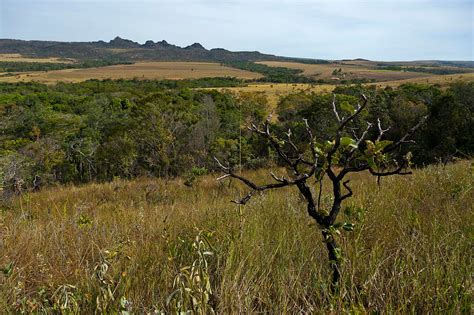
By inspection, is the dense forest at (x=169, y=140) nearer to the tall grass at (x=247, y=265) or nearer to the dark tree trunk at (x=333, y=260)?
the tall grass at (x=247, y=265)

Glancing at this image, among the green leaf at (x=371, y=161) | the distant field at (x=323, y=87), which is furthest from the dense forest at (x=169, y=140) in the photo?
the distant field at (x=323, y=87)

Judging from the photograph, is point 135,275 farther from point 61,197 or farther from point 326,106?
point 326,106

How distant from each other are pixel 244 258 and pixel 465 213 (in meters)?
1.84

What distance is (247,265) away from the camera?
2146 mm

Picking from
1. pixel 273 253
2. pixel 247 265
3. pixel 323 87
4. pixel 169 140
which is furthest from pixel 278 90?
pixel 247 265

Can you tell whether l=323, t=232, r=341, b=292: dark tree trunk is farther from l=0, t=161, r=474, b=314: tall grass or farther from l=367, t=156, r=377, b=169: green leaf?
l=367, t=156, r=377, b=169: green leaf

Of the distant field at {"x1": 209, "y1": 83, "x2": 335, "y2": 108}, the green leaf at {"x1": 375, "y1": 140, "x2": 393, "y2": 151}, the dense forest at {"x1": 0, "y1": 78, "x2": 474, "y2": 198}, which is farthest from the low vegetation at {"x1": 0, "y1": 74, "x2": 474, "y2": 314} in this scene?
the distant field at {"x1": 209, "y1": 83, "x2": 335, "y2": 108}

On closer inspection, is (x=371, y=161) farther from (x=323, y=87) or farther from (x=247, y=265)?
(x=323, y=87)

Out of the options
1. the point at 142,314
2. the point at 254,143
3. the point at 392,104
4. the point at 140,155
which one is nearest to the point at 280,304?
the point at 142,314

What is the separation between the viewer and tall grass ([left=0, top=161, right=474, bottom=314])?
69.6 inches

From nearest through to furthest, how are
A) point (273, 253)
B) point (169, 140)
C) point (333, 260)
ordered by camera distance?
point (333, 260), point (273, 253), point (169, 140)

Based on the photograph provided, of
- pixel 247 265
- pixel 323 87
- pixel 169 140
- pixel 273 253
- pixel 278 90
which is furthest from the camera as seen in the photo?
pixel 323 87

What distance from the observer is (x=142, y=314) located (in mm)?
1784

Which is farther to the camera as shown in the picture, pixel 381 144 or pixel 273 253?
pixel 273 253
